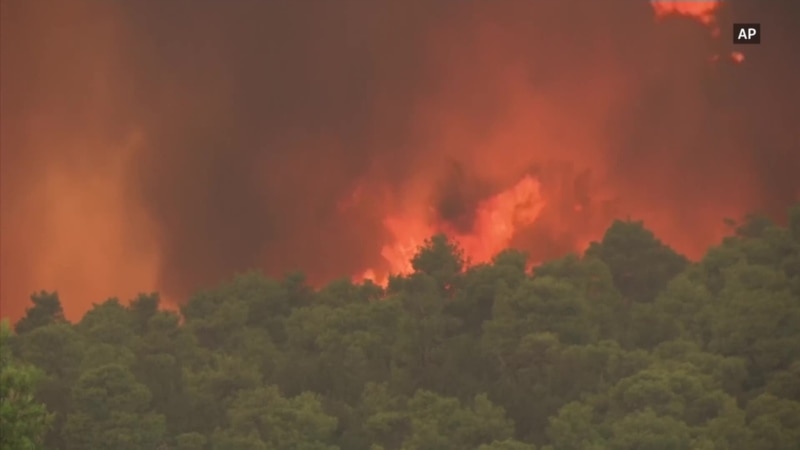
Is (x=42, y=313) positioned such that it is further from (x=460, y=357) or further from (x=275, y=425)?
(x=460, y=357)

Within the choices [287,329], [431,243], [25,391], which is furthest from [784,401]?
[25,391]

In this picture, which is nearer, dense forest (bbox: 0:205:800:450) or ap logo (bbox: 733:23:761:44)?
dense forest (bbox: 0:205:800:450)

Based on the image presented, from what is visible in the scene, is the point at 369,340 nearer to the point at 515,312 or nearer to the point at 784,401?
the point at 515,312

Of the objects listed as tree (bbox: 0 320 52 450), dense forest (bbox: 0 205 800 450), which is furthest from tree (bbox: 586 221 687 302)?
tree (bbox: 0 320 52 450)

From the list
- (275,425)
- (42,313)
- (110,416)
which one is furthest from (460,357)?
(42,313)

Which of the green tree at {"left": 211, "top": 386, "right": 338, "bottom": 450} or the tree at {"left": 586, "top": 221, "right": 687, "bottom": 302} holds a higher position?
the tree at {"left": 586, "top": 221, "right": 687, "bottom": 302}

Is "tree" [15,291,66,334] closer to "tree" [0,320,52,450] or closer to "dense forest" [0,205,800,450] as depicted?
"dense forest" [0,205,800,450]

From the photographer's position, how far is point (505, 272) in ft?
200

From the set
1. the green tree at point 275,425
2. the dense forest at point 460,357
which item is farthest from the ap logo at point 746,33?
the green tree at point 275,425

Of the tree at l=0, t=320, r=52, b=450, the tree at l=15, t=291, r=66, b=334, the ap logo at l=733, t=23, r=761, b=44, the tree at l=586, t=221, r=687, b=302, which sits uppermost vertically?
the ap logo at l=733, t=23, r=761, b=44

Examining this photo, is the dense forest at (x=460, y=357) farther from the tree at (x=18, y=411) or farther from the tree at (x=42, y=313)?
the tree at (x=18, y=411)

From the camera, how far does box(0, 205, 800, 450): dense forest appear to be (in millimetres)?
53781

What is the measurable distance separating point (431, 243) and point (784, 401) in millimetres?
17434

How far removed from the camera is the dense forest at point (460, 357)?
176 feet
